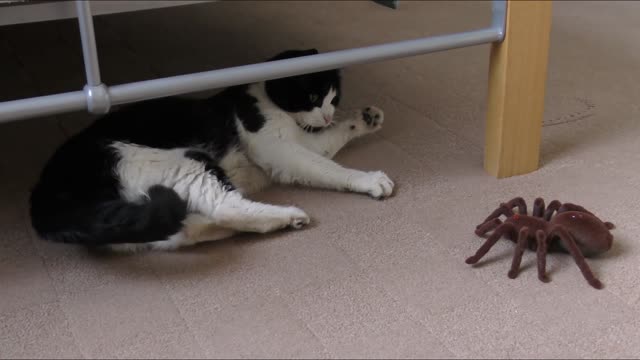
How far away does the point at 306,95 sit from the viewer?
4.99 feet

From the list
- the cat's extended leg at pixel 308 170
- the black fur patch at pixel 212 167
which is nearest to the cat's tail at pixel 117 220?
the black fur patch at pixel 212 167

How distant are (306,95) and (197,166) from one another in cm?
30

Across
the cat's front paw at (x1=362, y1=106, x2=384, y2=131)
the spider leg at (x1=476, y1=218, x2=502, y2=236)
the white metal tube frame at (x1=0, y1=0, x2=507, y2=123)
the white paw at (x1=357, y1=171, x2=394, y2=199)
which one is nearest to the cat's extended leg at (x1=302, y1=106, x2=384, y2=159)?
the cat's front paw at (x1=362, y1=106, x2=384, y2=131)

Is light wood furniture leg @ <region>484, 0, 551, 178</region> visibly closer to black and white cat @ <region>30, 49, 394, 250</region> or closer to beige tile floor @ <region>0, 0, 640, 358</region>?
beige tile floor @ <region>0, 0, 640, 358</region>

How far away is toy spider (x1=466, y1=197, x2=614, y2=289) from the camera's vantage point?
3.84 ft

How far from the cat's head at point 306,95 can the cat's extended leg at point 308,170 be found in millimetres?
68

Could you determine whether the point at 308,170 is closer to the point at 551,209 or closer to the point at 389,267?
the point at 389,267

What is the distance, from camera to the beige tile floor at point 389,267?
1.06 meters

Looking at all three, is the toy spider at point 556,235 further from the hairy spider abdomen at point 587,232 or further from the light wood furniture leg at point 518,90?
the light wood furniture leg at point 518,90

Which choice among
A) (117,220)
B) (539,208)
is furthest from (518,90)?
(117,220)

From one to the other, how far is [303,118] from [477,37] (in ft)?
1.22

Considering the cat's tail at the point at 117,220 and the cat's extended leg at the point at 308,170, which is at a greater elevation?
the cat's tail at the point at 117,220

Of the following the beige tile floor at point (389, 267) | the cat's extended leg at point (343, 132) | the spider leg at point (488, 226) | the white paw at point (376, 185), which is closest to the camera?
the beige tile floor at point (389, 267)

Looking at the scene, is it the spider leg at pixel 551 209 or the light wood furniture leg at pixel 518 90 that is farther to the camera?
the light wood furniture leg at pixel 518 90
